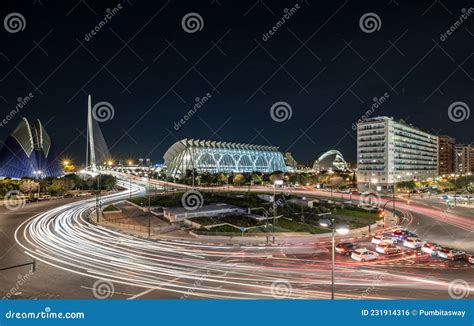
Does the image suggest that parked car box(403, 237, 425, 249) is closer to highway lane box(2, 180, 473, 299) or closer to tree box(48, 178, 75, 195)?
highway lane box(2, 180, 473, 299)

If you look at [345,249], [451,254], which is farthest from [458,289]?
[345,249]

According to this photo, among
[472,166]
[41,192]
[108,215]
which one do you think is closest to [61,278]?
[108,215]

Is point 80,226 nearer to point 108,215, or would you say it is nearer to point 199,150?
point 108,215

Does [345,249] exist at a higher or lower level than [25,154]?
lower

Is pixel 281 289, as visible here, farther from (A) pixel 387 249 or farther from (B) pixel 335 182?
(B) pixel 335 182

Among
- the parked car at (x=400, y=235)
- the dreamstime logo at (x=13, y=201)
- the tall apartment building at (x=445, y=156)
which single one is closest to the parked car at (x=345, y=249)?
the parked car at (x=400, y=235)
